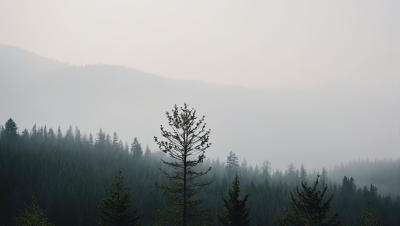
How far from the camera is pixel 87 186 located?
326 feet

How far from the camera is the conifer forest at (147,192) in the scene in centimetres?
2022

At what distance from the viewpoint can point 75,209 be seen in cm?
7094

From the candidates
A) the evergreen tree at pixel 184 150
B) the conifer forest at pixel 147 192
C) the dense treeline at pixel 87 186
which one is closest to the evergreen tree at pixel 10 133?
the dense treeline at pixel 87 186

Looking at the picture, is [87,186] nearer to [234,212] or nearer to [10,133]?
[10,133]

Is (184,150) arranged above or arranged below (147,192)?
above

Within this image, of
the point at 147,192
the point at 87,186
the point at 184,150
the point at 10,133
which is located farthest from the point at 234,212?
the point at 10,133

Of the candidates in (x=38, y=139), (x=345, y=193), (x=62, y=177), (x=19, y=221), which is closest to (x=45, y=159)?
(x=62, y=177)

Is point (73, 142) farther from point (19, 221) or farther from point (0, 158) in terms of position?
point (19, 221)

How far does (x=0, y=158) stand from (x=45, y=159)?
16248 millimetres

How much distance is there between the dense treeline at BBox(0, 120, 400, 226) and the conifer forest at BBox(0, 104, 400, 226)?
33 centimetres

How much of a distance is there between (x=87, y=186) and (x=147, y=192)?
96.0 feet

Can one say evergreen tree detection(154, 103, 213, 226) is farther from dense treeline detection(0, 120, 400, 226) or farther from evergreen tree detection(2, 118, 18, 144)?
evergreen tree detection(2, 118, 18, 144)

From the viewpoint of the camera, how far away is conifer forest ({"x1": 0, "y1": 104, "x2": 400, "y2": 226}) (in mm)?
20219

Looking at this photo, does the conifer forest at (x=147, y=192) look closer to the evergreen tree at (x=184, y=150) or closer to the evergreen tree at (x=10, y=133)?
the evergreen tree at (x=184, y=150)
